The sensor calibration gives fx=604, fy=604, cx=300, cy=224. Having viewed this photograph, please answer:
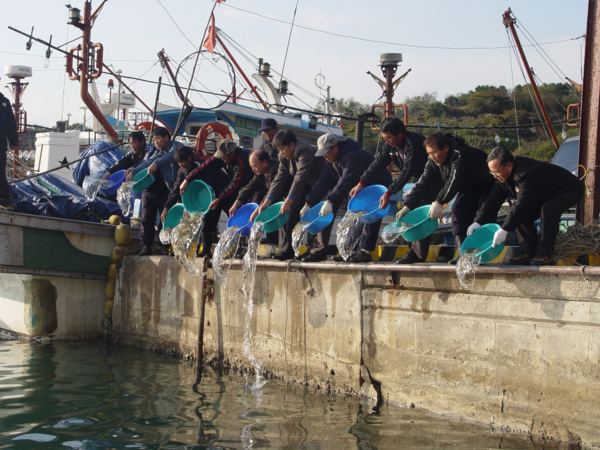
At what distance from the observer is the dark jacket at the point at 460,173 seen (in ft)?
17.4

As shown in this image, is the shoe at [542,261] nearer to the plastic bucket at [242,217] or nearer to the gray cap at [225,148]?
the plastic bucket at [242,217]

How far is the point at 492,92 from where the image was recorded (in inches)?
1622

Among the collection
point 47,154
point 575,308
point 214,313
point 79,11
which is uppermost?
point 79,11

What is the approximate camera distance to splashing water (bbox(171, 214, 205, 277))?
7.70 meters

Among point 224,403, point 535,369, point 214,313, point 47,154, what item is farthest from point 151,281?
point 47,154

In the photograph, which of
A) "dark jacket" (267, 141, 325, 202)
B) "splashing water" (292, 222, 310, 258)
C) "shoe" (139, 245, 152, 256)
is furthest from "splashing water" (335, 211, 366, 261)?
"shoe" (139, 245, 152, 256)

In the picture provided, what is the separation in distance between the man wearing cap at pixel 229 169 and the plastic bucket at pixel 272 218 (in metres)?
0.99

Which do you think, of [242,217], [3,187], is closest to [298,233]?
[242,217]

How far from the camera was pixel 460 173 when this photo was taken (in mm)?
5281

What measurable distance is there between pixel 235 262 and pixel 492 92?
38.0m

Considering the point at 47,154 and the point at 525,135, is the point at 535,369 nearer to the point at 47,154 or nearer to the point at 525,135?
the point at 47,154

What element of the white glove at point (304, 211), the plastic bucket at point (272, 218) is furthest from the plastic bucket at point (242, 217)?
the white glove at point (304, 211)

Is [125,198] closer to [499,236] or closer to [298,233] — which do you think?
[298,233]

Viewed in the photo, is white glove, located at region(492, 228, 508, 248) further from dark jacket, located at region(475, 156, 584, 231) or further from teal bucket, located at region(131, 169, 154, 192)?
teal bucket, located at region(131, 169, 154, 192)
